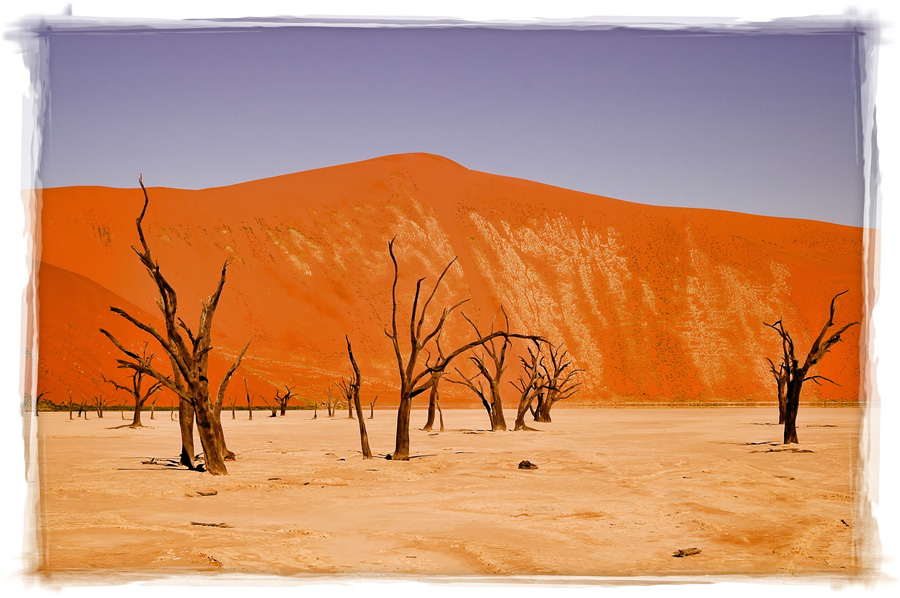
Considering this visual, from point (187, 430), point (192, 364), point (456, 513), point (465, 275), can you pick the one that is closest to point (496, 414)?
point (187, 430)

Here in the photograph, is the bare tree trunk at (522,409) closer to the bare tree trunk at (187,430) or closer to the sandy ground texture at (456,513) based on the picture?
the sandy ground texture at (456,513)

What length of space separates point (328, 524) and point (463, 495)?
3.21 metres

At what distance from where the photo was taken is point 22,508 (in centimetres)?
585

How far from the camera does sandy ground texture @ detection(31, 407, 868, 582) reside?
7.49 metres

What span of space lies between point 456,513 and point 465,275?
225 feet

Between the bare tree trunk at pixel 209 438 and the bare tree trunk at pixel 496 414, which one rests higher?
the bare tree trunk at pixel 209 438

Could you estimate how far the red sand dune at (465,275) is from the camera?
69.1m

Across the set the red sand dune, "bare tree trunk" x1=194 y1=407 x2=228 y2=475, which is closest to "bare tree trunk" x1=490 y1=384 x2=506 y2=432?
"bare tree trunk" x1=194 y1=407 x2=228 y2=475

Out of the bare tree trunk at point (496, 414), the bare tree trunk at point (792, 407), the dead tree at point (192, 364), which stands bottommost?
the bare tree trunk at point (496, 414)

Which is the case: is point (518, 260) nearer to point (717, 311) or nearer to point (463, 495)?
point (717, 311)

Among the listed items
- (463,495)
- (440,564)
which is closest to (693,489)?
(463,495)

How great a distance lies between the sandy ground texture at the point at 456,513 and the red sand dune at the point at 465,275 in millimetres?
46346

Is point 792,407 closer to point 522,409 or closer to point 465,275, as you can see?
point 522,409

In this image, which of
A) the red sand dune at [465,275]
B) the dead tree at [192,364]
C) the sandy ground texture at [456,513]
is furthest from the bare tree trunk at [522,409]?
the red sand dune at [465,275]
